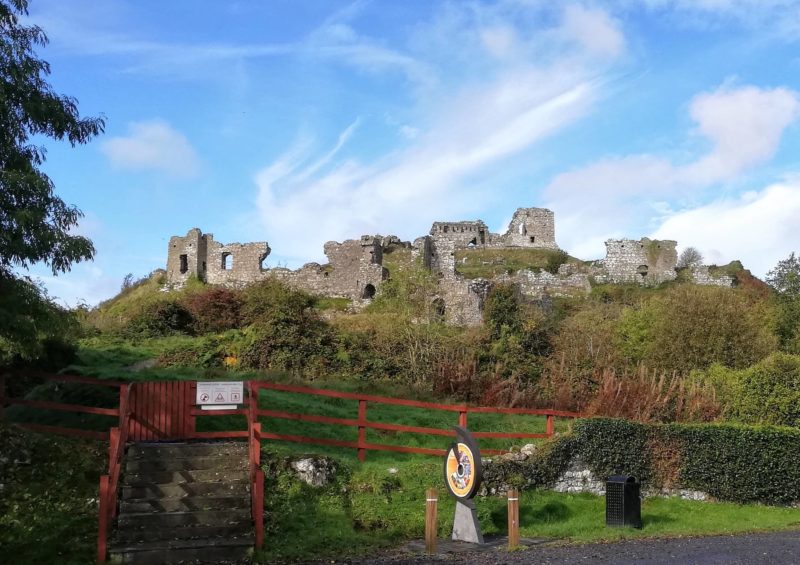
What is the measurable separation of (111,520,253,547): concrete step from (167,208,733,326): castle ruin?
21822mm

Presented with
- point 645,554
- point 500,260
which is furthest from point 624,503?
point 500,260

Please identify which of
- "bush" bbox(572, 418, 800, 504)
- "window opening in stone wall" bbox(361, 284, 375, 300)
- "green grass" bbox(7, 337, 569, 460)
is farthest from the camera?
"window opening in stone wall" bbox(361, 284, 375, 300)

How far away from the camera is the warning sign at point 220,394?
43.5 ft

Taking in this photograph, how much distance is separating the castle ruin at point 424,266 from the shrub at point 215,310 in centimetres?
591

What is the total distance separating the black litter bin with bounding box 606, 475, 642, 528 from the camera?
13.1 meters

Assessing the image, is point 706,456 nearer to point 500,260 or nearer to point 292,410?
point 292,410

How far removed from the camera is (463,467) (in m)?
11.9

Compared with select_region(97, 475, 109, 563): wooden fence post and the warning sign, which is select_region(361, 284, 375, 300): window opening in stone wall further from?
select_region(97, 475, 109, 563): wooden fence post

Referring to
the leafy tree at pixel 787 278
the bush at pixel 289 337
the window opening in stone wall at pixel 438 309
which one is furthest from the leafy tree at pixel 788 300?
the bush at pixel 289 337

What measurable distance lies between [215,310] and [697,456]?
1969 cm

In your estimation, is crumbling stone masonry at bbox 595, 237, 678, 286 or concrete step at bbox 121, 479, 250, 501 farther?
crumbling stone masonry at bbox 595, 237, 678, 286

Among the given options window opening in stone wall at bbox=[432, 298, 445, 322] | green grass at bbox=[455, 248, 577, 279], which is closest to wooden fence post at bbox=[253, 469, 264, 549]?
window opening in stone wall at bbox=[432, 298, 445, 322]

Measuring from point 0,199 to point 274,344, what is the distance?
45.5 feet

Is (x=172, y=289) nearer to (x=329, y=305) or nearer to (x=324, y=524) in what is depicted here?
(x=329, y=305)
